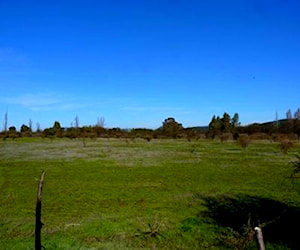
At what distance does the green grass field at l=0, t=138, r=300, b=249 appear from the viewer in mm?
15211

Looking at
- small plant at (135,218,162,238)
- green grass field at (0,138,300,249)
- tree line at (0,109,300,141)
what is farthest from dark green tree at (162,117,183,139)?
small plant at (135,218,162,238)

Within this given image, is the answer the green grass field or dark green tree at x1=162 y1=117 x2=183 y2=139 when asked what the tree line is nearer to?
dark green tree at x1=162 y1=117 x2=183 y2=139

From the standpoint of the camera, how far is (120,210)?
67.2 feet

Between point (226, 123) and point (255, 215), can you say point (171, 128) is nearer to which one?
point (226, 123)

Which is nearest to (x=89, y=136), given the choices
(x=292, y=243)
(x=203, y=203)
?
(x=203, y=203)

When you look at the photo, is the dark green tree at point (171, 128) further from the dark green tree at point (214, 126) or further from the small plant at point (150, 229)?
the small plant at point (150, 229)

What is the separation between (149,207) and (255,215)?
5994 millimetres

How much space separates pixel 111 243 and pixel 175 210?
629cm

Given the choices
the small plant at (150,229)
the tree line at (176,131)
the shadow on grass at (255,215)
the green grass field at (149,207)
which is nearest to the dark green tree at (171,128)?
the tree line at (176,131)

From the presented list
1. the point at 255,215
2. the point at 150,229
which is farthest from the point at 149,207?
the point at 255,215

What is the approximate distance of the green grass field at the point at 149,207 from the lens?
1521cm

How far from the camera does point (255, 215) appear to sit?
19.2 meters

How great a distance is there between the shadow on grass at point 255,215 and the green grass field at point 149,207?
0.15ft

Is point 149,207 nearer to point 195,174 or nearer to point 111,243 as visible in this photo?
point 111,243
